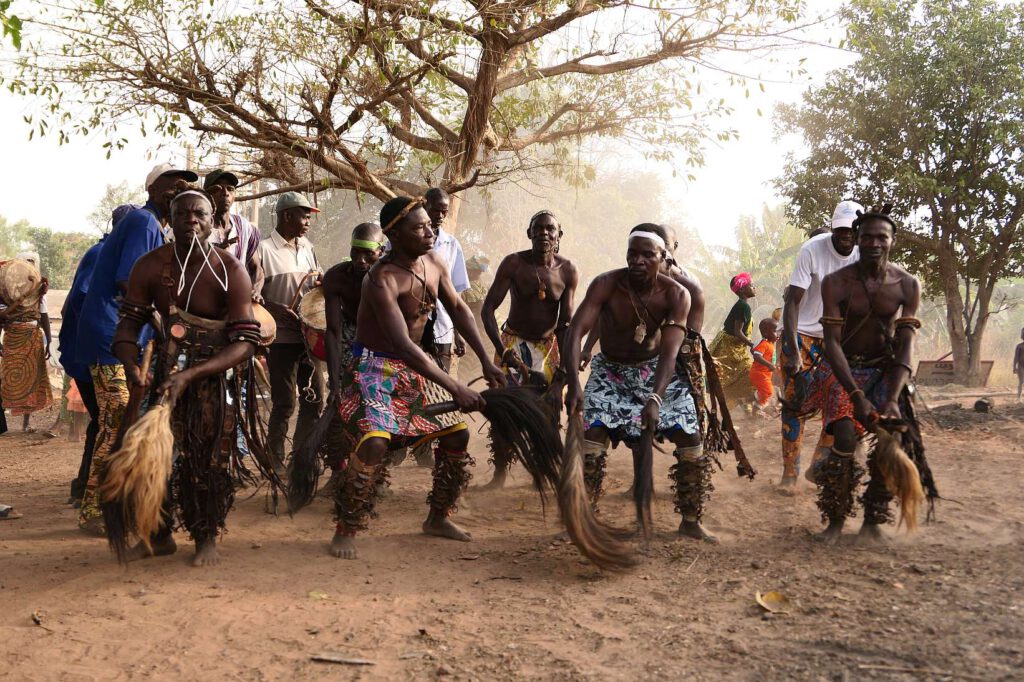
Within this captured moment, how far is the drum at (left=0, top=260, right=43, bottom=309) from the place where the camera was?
28.2 ft

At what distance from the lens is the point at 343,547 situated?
4.77 m

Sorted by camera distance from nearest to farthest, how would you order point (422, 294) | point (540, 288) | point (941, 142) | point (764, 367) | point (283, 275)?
1. point (422, 294)
2. point (540, 288)
3. point (283, 275)
4. point (764, 367)
5. point (941, 142)

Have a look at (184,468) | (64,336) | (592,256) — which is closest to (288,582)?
(184,468)

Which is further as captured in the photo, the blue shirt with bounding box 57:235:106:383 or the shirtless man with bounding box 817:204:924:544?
the blue shirt with bounding box 57:235:106:383

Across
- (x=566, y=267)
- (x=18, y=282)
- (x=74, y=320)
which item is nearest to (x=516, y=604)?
(x=566, y=267)

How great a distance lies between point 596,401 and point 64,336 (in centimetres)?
357

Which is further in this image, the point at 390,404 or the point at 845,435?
the point at 845,435

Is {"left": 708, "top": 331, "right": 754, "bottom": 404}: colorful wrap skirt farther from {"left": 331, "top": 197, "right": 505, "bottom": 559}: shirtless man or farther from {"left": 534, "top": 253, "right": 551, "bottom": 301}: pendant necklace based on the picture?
{"left": 331, "top": 197, "right": 505, "bottom": 559}: shirtless man

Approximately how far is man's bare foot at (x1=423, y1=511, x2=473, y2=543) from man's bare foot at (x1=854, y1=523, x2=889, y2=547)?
221 cm

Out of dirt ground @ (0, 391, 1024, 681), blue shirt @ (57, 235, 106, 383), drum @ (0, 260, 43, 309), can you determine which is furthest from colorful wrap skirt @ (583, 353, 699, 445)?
drum @ (0, 260, 43, 309)

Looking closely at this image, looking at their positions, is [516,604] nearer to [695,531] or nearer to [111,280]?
[695,531]

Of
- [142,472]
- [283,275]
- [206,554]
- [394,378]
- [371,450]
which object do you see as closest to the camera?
[142,472]

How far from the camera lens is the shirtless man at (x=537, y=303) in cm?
652

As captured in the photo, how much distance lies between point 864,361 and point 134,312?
4048 millimetres
